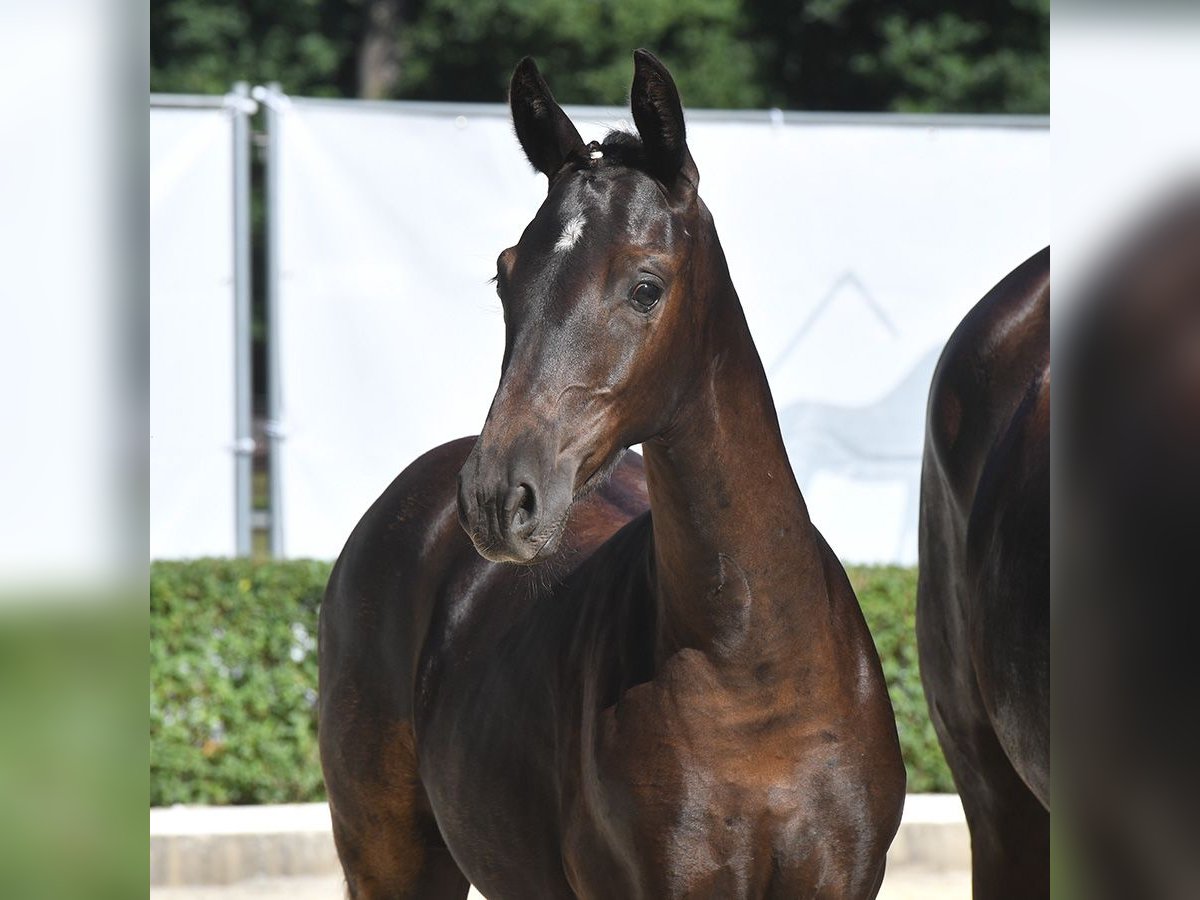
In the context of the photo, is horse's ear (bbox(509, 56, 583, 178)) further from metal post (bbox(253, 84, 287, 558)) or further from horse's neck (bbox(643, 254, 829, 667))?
metal post (bbox(253, 84, 287, 558))

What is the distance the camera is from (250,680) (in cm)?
588

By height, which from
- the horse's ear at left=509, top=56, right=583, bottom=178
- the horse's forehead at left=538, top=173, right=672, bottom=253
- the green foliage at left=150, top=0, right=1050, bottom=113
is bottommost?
the horse's forehead at left=538, top=173, right=672, bottom=253

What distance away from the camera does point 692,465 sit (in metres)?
2.23

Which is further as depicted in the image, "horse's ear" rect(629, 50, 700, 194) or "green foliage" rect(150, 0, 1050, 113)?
"green foliage" rect(150, 0, 1050, 113)

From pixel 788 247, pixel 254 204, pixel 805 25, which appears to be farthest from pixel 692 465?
pixel 805 25

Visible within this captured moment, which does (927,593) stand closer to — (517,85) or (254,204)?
(517,85)

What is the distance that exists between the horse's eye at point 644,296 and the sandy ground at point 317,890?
3.41m

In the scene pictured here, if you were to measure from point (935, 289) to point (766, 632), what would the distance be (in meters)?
5.83

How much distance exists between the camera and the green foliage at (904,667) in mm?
5828

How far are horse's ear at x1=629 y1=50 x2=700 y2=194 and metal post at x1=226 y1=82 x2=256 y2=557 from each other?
5150mm

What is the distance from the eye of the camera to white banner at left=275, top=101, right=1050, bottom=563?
711 cm

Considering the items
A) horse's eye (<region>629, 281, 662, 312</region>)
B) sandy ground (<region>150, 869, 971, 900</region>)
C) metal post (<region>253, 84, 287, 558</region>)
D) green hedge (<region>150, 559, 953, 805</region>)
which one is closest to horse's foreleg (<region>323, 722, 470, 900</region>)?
horse's eye (<region>629, 281, 662, 312</region>)

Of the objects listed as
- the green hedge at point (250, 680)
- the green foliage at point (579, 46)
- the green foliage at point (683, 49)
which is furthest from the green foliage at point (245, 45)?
the green hedge at point (250, 680)

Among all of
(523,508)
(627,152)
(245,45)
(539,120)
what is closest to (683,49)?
(245,45)
